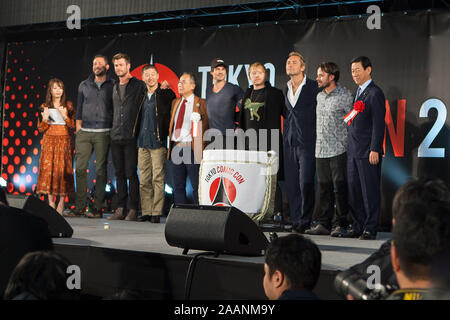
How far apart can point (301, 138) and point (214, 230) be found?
2.45 metres

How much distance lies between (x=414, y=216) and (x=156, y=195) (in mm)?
5047

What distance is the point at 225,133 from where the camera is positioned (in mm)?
6129

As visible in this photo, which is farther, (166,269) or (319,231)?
(319,231)

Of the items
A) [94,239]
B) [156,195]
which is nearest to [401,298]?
[94,239]

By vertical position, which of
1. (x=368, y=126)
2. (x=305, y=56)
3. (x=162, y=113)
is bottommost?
(x=368, y=126)

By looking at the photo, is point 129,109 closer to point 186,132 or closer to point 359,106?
point 186,132

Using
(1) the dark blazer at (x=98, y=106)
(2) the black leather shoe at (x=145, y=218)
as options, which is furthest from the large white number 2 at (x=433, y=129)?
(1) the dark blazer at (x=98, y=106)

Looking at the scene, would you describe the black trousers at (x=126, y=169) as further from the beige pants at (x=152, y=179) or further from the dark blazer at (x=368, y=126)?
the dark blazer at (x=368, y=126)

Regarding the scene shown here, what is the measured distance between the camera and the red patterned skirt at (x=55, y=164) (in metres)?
6.97

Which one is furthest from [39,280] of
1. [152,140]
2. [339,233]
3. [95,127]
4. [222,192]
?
[95,127]

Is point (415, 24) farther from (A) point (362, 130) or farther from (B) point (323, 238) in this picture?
(B) point (323, 238)

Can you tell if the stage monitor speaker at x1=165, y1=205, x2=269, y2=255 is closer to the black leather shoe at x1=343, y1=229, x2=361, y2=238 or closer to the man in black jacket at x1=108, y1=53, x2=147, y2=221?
the black leather shoe at x1=343, y1=229, x2=361, y2=238

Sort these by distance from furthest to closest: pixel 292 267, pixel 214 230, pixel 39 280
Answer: pixel 214 230
pixel 292 267
pixel 39 280

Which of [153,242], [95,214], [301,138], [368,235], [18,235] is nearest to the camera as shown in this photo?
[18,235]
